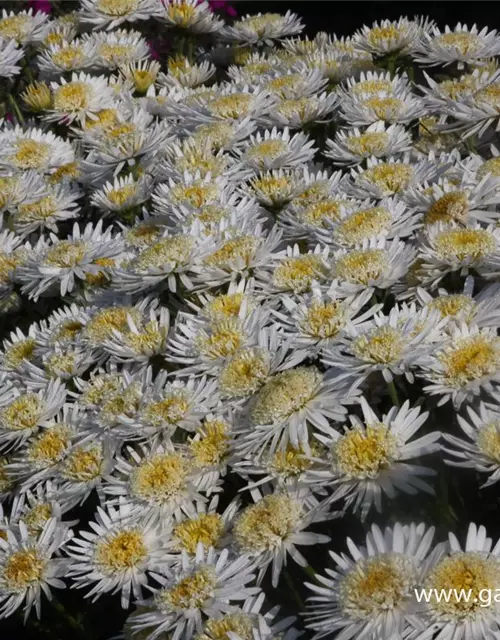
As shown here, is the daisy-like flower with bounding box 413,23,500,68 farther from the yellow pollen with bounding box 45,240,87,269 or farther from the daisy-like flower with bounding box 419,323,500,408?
the daisy-like flower with bounding box 419,323,500,408

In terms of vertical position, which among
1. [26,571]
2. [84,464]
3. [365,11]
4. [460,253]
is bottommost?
[365,11]

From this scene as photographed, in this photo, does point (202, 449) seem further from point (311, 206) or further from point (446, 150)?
point (446, 150)

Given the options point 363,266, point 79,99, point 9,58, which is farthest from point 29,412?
point 9,58

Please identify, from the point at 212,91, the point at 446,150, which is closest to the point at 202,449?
the point at 446,150

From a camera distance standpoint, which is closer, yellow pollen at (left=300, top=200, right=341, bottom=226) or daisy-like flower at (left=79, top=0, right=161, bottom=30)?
yellow pollen at (left=300, top=200, right=341, bottom=226)

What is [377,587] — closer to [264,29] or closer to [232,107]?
[232,107]

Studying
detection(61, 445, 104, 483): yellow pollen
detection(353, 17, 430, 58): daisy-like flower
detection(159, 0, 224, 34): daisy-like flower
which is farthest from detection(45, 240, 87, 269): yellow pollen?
detection(159, 0, 224, 34): daisy-like flower
